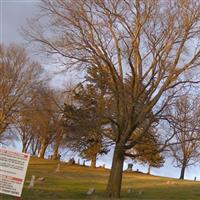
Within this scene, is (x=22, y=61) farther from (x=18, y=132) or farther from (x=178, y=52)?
(x=178, y=52)

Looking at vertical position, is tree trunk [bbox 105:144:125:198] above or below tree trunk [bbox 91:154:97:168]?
below

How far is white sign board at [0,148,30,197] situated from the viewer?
12.5 m

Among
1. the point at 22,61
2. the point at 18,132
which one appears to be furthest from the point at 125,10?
the point at 18,132

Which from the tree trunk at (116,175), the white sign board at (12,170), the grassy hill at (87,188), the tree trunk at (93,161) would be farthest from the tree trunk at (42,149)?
the white sign board at (12,170)

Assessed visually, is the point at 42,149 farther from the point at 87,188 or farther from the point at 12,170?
the point at 12,170

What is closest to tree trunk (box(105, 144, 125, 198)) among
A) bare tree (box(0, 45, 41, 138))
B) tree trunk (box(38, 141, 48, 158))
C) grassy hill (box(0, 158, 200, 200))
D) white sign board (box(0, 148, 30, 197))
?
grassy hill (box(0, 158, 200, 200))

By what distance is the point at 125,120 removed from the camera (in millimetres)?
26734

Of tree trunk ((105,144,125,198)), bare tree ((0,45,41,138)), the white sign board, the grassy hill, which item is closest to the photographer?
the white sign board

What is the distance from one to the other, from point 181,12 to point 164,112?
519cm

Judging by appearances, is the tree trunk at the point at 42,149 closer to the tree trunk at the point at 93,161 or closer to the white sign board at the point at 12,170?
the tree trunk at the point at 93,161

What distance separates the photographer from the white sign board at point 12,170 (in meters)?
12.5

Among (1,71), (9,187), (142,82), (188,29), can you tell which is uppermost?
(1,71)

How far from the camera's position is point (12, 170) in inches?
497

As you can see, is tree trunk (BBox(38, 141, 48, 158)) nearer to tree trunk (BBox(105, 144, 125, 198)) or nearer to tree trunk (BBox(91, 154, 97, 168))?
tree trunk (BBox(91, 154, 97, 168))
